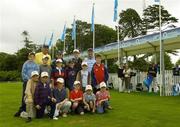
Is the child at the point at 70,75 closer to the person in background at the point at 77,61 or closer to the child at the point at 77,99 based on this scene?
the person in background at the point at 77,61

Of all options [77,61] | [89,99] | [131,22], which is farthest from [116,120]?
[131,22]

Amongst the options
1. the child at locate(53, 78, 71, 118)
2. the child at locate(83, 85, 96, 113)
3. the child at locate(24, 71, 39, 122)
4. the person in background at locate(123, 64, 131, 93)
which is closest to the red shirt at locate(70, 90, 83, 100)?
the child at locate(83, 85, 96, 113)

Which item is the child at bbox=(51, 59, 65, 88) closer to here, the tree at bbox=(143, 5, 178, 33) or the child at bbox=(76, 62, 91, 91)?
the child at bbox=(76, 62, 91, 91)

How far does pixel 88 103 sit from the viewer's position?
39.4ft

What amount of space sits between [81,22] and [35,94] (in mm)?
70154

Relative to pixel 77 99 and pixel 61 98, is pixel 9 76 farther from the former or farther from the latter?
pixel 61 98

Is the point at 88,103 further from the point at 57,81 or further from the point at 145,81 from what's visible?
the point at 145,81

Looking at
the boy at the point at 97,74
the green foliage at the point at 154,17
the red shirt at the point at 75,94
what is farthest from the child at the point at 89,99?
the green foliage at the point at 154,17

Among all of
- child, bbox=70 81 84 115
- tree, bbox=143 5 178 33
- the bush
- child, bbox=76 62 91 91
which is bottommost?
child, bbox=70 81 84 115

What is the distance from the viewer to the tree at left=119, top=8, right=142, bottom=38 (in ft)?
194

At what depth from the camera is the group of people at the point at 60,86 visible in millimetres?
10891

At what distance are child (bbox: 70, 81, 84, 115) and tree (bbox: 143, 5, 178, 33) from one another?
1754 inches

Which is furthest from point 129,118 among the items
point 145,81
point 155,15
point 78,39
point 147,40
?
point 78,39

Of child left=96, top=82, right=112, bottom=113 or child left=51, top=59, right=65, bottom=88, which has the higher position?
child left=51, top=59, right=65, bottom=88
